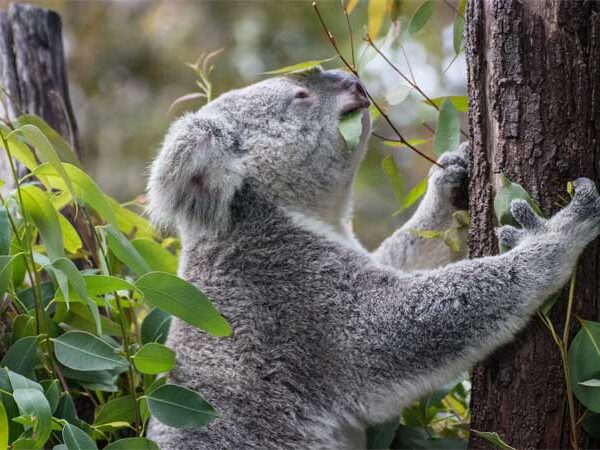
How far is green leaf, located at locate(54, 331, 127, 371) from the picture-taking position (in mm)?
2143

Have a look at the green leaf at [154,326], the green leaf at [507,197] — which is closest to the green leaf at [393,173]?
the green leaf at [507,197]

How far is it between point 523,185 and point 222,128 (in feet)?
3.52

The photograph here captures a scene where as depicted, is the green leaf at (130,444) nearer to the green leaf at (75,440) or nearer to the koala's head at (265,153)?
the green leaf at (75,440)

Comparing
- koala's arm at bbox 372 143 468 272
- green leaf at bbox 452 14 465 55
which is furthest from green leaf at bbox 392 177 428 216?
green leaf at bbox 452 14 465 55

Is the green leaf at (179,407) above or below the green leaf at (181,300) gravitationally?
below

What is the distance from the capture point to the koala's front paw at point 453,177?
2.71 m

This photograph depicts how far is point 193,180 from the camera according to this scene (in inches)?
104

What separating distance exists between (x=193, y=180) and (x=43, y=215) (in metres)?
0.54

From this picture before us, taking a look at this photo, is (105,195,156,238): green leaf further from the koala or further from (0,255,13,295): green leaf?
(0,255,13,295): green leaf

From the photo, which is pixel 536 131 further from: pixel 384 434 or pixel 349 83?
pixel 384 434

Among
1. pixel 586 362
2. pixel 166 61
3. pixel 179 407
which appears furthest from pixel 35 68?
pixel 166 61

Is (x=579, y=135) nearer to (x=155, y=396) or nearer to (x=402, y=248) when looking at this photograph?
(x=402, y=248)

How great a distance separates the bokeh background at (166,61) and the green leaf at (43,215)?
533 centimetres

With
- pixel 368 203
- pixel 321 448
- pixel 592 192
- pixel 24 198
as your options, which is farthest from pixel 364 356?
pixel 368 203
